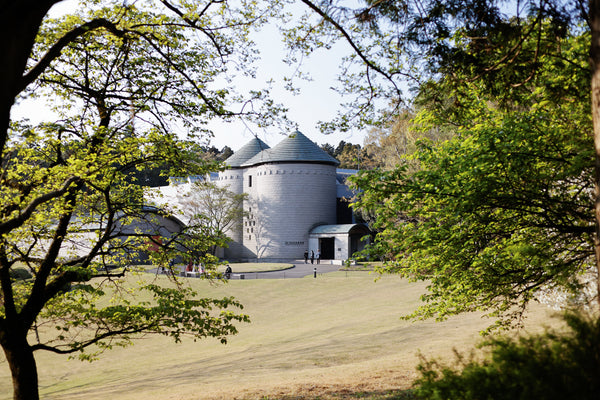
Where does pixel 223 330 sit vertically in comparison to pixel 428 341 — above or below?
above

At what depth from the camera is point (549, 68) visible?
8148 millimetres

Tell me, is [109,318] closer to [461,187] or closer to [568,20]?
[461,187]

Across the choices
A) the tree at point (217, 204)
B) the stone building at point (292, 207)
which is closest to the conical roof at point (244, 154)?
the stone building at point (292, 207)

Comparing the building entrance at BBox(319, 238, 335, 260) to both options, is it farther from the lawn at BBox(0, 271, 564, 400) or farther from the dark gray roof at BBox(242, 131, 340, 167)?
the lawn at BBox(0, 271, 564, 400)

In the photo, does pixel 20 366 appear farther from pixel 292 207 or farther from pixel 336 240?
pixel 292 207

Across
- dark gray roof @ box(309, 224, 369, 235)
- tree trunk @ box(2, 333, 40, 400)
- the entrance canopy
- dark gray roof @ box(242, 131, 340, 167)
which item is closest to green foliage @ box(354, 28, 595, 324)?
tree trunk @ box(2, 333, 40, 400)

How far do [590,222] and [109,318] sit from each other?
9.18 meters

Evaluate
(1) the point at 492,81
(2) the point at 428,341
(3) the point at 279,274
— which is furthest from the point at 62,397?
(3) the point at 279,274

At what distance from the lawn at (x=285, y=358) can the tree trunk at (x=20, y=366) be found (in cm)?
340

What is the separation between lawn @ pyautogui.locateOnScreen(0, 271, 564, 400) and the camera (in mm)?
11872

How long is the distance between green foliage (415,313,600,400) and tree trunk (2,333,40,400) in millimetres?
8278

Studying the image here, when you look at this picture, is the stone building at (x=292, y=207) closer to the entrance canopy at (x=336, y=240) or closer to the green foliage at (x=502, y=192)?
the entrance canopy at (x=336, y=240)

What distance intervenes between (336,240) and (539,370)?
165 ft

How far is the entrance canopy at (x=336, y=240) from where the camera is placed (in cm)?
5331
